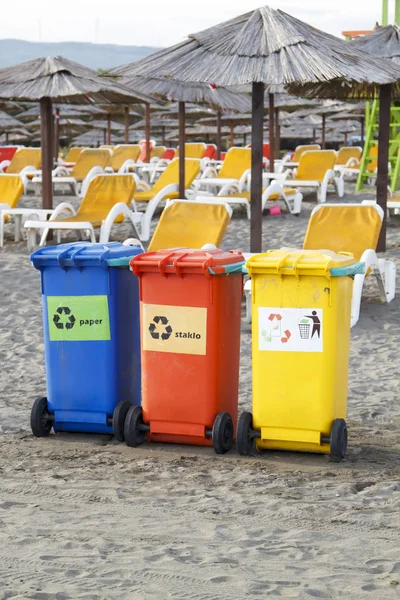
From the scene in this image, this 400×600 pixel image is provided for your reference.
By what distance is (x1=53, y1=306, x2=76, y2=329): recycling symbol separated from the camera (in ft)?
14.8

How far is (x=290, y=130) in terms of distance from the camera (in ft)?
94.3

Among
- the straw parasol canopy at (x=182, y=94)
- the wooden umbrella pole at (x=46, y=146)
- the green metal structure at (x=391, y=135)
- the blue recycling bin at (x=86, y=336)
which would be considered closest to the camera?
the blue recycling bin at (x=86, y=336)

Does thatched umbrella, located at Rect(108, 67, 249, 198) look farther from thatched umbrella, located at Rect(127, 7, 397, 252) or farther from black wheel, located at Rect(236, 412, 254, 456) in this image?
black wheel, located at Rect(236, 412, 254, 456)

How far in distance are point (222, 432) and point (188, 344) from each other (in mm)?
420

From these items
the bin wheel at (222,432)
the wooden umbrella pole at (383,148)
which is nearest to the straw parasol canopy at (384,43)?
the wooden umbrella pole at (383,148)

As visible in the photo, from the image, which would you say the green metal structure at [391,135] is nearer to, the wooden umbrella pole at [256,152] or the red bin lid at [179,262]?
the wooden umbrella pole at [256,152]

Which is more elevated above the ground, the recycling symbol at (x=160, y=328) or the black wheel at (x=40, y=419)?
the recycling symbol at (x=160, y=328)

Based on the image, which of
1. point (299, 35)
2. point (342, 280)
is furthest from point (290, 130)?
point (342, 280)

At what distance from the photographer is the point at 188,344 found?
13.9 feet

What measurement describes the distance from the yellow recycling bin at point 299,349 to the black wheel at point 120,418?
0.59 metres

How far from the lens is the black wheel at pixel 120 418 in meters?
4.43

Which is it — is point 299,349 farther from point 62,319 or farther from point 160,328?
point 62,319

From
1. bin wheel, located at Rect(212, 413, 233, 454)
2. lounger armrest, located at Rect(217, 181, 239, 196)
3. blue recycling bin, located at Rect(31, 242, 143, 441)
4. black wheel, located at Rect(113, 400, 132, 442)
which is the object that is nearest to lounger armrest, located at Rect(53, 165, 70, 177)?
lounger armrest, located at Rect(217, 181, 239, 196)

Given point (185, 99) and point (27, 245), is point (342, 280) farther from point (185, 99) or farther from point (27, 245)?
point (185, 99)
